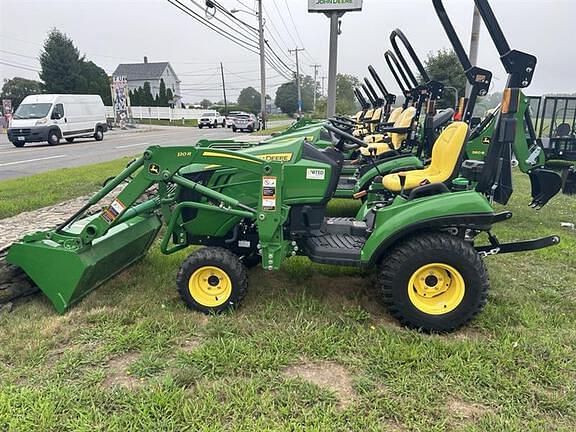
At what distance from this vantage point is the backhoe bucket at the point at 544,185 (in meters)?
5.20

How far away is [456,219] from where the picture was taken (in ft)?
9.98

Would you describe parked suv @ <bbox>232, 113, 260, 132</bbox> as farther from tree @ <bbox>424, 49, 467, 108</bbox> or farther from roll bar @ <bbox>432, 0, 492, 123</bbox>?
roll bar @ <bbox>432, 0, 492, 123</bbox>

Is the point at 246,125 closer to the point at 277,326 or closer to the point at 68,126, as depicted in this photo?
the point at 68,126

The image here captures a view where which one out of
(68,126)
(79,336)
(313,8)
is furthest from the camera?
(68,126)

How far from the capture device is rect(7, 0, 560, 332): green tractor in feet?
9.99

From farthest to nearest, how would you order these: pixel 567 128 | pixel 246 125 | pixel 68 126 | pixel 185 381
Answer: pixel 246 125
pixel 68 126
pixel 567 128
pixel 185 381

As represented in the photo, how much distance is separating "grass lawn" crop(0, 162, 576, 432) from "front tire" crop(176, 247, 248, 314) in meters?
0.11

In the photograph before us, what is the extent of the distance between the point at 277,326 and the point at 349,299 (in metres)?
0.77

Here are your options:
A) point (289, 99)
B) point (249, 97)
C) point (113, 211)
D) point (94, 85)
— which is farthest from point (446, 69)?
point (249, 97)

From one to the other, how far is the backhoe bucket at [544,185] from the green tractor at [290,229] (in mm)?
2050

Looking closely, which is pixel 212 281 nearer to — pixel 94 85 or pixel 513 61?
pixel 513 61

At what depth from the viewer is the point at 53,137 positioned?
18.5 m

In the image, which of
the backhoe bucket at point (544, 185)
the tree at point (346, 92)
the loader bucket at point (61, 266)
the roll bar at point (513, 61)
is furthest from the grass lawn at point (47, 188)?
the tree at point (346, 92)

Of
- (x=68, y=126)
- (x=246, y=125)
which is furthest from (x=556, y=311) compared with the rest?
(x=246, y=125)
